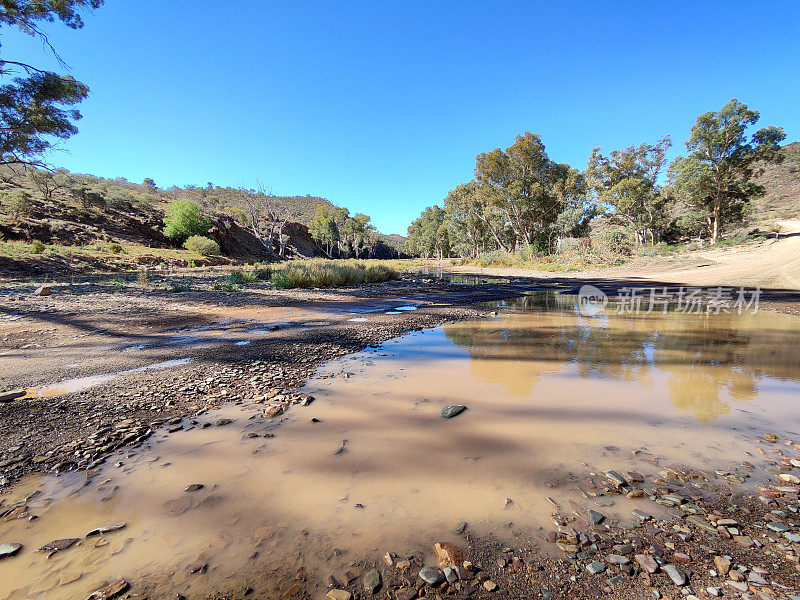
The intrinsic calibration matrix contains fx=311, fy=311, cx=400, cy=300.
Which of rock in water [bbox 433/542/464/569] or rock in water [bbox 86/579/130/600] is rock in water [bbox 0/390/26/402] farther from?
rock in water [bbox 433/542/464/569]

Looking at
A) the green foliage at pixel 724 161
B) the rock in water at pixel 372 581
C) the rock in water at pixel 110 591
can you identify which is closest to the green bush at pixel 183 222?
the rock in water at pixel 110 591

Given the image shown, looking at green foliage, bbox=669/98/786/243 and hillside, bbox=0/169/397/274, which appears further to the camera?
green foliage, bbox=669/98/786/243

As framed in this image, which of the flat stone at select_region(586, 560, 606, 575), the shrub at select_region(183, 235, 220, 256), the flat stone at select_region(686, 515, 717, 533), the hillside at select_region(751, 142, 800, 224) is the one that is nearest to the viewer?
the flat stone at select_region(586, 560, 606, 575)

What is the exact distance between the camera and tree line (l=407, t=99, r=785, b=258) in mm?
22938

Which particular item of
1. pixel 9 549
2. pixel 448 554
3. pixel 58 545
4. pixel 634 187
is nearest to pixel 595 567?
pixel 448 554

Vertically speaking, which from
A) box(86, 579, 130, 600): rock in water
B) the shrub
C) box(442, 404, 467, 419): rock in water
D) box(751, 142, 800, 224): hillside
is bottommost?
box(442, 404, 467, 419): rock in water

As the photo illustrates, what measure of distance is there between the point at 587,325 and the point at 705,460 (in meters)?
5.01

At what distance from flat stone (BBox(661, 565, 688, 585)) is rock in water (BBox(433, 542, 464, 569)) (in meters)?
0.77

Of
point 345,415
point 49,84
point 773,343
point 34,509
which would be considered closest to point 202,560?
point 34,509

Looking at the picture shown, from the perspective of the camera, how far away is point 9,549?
1.31 metres

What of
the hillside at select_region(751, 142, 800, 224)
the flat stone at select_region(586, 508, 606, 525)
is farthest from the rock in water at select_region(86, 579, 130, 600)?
the hillside at select_region(751, 142, 800, 224)

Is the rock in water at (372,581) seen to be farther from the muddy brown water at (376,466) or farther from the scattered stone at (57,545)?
the scattered stone at (57,545)

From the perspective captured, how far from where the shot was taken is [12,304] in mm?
6926

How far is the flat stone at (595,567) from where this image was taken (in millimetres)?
1229
